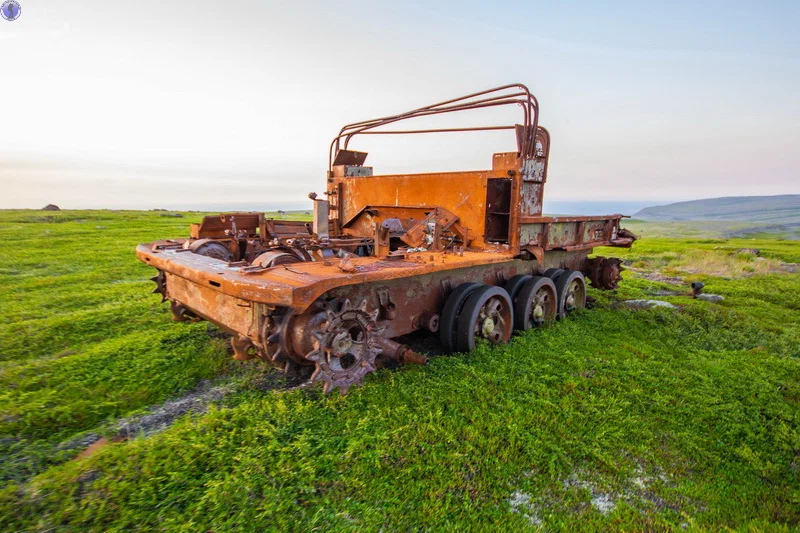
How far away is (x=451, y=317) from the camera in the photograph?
203 inches

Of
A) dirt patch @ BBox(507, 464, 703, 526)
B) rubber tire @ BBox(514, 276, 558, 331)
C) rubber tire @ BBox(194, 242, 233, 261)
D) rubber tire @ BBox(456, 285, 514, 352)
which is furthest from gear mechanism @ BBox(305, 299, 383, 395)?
rubber tire @ BBox(514, 276, 558, 331)

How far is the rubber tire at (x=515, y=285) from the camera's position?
6.29 meters

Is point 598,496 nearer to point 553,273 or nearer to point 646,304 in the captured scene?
point 553,273

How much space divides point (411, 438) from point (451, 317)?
1987mm

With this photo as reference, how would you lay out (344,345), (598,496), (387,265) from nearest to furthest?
(598,496) → (344,345) → (387,265)

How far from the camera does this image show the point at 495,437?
3.47 m

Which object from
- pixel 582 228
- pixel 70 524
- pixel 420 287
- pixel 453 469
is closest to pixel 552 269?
pixel 582 228

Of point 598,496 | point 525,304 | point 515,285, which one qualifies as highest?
point 515,285

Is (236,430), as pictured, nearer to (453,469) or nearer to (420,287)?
(453,469)

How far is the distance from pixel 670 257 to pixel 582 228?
12.6 m

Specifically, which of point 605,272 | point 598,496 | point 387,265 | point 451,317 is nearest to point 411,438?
point 598,496

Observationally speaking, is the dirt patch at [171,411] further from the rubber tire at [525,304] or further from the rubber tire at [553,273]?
the rubber tire at [553,273]

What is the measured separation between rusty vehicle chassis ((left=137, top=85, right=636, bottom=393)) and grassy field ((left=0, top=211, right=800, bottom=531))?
470 millimetres

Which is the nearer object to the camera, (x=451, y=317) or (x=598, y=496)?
(x=598, y=496)
